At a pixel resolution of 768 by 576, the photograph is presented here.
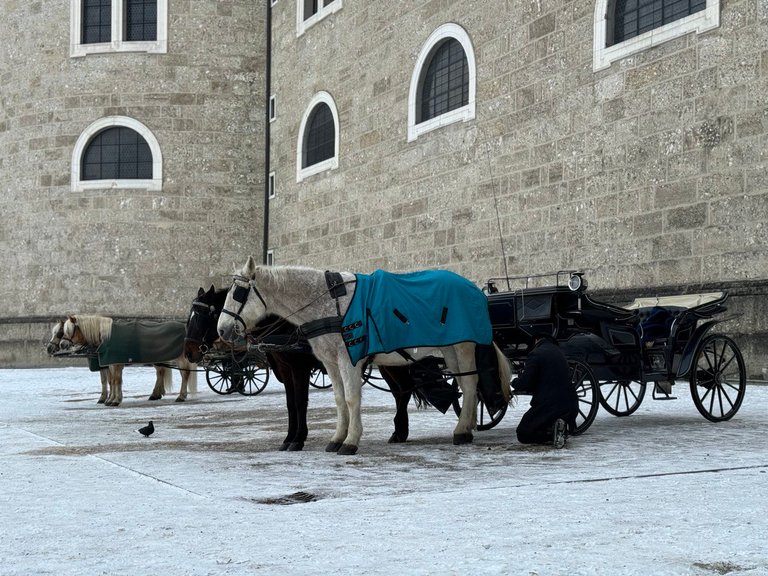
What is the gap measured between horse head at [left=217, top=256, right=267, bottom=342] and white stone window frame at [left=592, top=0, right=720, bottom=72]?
27.2 ft

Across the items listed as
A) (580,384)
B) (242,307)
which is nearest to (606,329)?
(580,384)

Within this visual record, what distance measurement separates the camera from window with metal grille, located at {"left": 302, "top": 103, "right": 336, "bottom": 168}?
2419 centimetres

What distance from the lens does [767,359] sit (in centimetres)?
1290

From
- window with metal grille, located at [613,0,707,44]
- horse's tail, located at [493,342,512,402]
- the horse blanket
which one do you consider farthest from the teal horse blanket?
window with metal grille, located at [613,0,707,44]

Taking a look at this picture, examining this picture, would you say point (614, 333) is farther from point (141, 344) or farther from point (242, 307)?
point (141, 344)

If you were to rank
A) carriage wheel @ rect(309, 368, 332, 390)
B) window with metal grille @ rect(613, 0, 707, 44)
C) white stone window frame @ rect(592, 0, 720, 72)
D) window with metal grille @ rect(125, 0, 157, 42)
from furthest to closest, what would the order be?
1. window with metal grille @ rect(125, 0, 157, 42)
2. carriage wheel @ rect(309, 368, 332, 390)
3. window with metal grille @ rect(613, 0, 707, 44)
4. white stone window frame @ rect(592, 0, 720, 72)

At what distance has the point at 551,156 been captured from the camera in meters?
16.4

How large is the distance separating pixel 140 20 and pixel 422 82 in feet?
34.5

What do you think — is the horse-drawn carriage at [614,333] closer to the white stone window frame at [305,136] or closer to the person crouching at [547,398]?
the person crouching at [547,398]

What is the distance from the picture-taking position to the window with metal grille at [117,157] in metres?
27.0

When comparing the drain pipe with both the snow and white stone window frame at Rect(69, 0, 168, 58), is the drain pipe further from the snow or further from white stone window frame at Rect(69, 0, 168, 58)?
the snow

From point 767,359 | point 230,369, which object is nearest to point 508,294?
point 767,359

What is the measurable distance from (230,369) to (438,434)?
721 centimetres

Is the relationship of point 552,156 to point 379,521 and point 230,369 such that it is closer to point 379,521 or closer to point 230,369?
point 230,369
